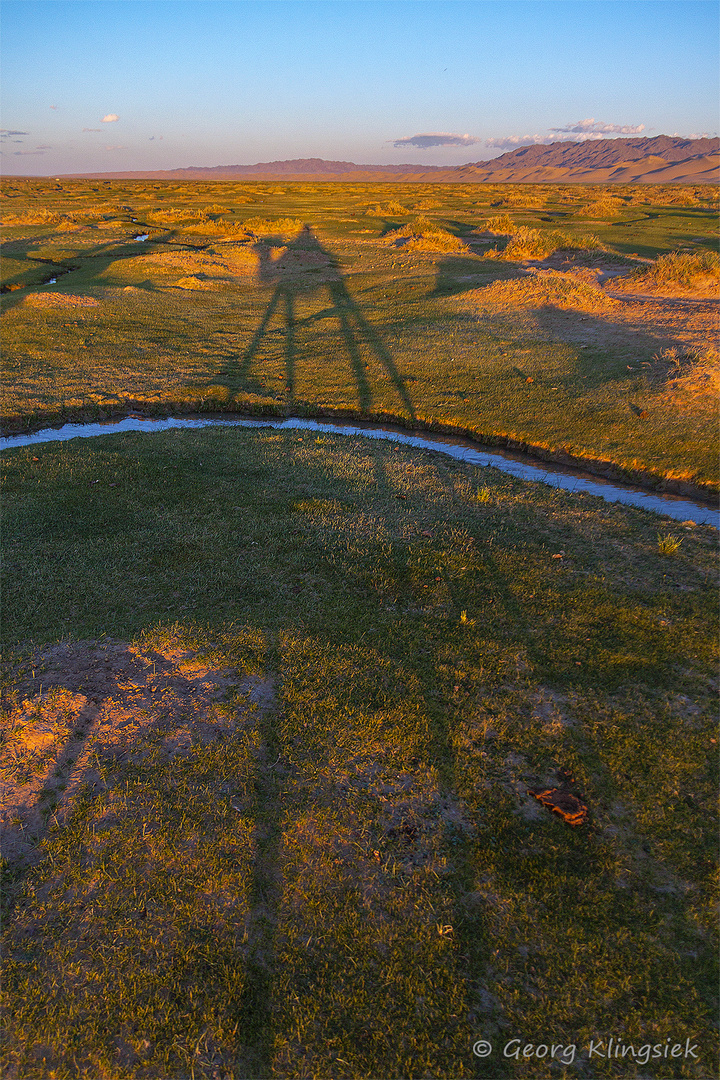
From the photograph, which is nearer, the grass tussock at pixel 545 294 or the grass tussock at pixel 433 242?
the grass tussock at pixel 545 294

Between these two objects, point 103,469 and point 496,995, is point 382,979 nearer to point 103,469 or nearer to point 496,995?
point 496,995

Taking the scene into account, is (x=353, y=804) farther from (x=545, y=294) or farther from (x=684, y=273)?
(x=684, y=273)

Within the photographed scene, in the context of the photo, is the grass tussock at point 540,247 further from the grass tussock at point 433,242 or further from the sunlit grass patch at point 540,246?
the grass tussock at point 433,242

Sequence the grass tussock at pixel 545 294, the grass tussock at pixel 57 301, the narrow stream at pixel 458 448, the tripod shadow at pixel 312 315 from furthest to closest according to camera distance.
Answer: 1. the grass tussock at pixel 57 301
2. the grass tussock at pixel 545 294
3. the tripod shadow at pixel 312 315
4. the narrow stream at pixel 458 448

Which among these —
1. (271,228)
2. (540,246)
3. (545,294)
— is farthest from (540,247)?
(271,228)

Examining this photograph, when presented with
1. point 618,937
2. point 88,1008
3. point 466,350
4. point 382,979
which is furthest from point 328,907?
point 466,350

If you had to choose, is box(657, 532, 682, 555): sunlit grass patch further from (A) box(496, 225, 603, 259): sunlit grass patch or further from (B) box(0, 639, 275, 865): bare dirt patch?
(A) box(496, 225, 603, 259): sunlit grass patch

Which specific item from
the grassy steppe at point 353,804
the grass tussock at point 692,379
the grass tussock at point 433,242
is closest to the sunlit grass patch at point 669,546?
the grassy steppe at point 353,804
